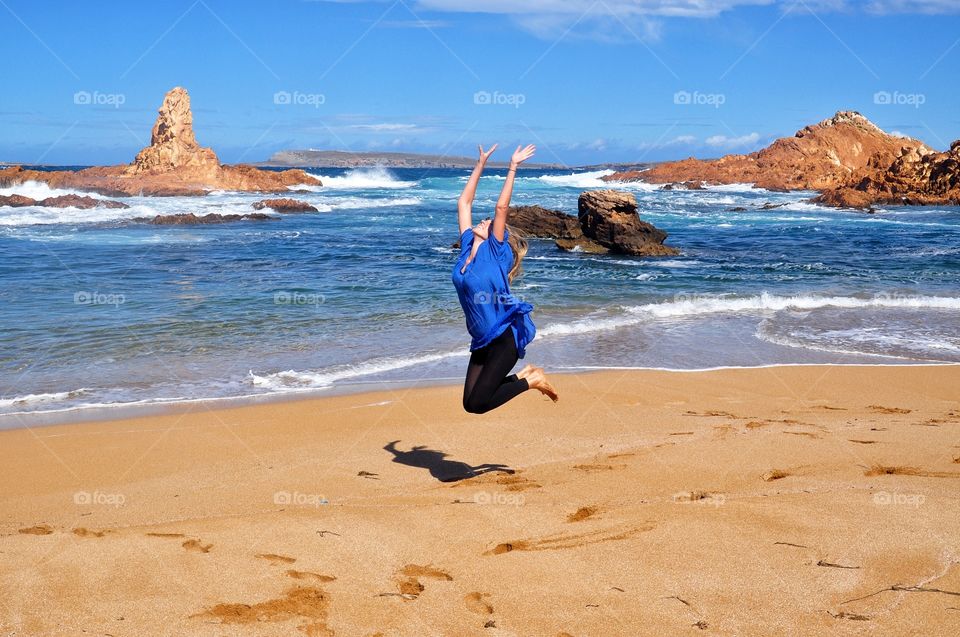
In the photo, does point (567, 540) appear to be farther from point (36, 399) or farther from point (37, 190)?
point (37, 190)

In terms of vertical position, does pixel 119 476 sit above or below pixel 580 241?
below

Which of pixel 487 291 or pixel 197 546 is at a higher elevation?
pixel 487 291

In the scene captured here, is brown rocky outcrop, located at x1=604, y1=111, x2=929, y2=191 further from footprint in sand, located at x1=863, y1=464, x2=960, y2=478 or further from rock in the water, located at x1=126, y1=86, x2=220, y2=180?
footprint in sand, located at x1=863, y1=464, x2=960, y2=478

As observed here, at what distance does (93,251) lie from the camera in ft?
77.9

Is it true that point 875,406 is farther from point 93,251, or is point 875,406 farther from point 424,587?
point 93,251

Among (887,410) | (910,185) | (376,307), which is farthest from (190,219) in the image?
(910,185)

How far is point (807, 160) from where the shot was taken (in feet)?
226

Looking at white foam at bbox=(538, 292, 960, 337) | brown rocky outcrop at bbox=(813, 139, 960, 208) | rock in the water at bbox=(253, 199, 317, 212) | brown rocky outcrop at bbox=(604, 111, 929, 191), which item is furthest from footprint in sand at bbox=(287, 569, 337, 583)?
brown rocky outcrop at bbox=(604, 111, 929, 191)

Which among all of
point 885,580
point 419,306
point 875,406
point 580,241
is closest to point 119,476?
point 885,580

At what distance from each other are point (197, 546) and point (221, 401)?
189 inches

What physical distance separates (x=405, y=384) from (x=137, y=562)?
5.65 m

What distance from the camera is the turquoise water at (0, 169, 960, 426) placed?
34.8ft

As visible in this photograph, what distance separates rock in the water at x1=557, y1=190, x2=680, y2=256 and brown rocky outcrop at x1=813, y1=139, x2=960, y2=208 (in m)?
25.9

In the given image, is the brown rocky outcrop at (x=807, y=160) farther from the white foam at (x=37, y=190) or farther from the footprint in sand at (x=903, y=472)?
the footprint in sand at (x=903, y=472)
